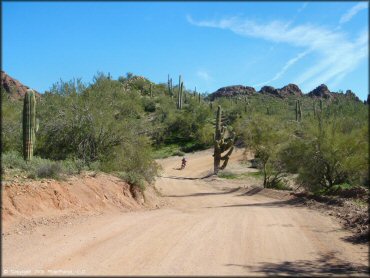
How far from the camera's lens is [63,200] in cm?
1580

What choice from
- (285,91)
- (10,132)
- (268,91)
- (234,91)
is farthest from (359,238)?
(234,91)

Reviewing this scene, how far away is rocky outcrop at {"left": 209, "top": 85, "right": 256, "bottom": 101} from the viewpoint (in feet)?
356

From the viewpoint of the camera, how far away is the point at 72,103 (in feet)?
81.4

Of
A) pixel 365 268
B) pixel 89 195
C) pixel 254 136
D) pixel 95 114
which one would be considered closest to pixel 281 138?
pixel 254 136

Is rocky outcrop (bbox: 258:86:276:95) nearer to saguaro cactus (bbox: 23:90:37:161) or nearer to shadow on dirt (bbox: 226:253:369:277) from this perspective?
saguaro cactus (bbox: 23:90:37:161)

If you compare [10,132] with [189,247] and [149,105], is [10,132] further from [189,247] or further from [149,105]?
[149,105]

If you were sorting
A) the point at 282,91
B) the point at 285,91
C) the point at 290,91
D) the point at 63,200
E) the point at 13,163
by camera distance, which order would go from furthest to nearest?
1. the point at 282,91
2. the point at 285,91
3. the point at 290,91
4. the point at 13,163
5. the point at 63,200

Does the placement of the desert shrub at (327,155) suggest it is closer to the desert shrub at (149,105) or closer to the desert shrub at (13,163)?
the desert shrub at (13,163)

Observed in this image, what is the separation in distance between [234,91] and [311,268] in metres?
107

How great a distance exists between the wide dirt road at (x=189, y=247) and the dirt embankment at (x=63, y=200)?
2.44 feet

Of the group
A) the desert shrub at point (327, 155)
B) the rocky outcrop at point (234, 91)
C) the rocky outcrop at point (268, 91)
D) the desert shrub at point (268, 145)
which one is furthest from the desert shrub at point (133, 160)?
the rocky outcrop at point (234, 91)

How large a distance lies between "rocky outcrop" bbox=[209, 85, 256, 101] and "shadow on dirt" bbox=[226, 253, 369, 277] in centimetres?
9600

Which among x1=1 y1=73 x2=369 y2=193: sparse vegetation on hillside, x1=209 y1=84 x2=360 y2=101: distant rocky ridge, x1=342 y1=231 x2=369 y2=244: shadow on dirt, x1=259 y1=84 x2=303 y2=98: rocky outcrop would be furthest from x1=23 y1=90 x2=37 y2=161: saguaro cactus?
x1=259 y1=84 x2=303 y2=98: rocky outcrop

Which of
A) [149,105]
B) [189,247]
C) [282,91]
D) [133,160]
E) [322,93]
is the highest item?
[282,91]
